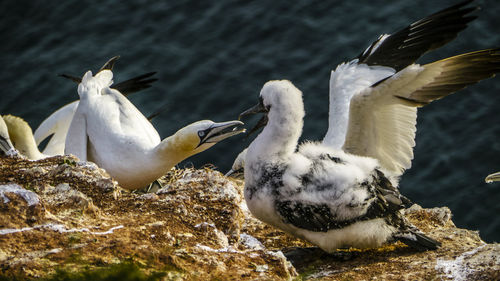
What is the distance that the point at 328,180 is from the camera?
4879 mm

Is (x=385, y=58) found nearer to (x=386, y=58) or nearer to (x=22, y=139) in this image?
(x=386, y=58)

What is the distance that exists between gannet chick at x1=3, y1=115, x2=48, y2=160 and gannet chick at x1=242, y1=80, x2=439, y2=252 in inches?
151

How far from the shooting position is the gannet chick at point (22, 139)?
804 cm

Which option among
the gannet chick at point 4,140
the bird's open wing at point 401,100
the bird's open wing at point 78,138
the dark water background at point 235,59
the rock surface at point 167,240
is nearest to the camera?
the rock surface at point 167,240

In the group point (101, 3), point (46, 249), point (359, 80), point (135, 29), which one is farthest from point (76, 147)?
point (101, 3)

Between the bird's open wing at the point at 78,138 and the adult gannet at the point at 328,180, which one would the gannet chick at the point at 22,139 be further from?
the adult gannet at the point at 328,180

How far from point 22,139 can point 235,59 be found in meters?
3.88

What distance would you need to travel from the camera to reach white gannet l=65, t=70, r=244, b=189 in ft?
22.8

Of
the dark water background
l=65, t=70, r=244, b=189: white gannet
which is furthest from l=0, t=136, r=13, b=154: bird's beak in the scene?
the dark water background

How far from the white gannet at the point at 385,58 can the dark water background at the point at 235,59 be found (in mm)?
2807

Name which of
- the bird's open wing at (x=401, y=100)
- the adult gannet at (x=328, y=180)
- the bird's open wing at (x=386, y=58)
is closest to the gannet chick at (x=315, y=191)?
the adult gannet at (x=328, y=180)

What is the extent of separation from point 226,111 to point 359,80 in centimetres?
369

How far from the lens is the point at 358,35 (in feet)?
35.8

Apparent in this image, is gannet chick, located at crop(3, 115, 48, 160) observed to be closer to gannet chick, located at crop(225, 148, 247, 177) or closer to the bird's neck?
gannet chick, located at crop(225, 148, 247, 177)
